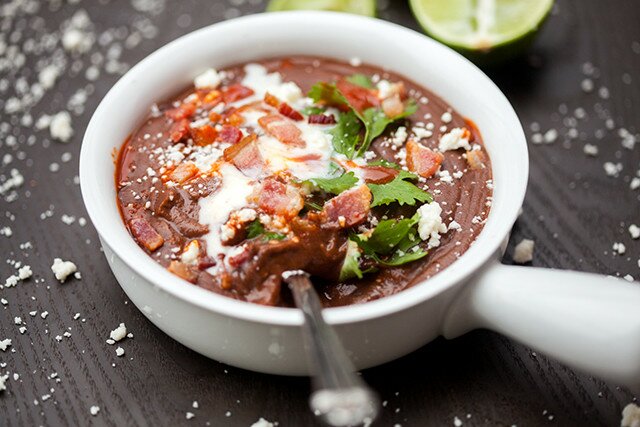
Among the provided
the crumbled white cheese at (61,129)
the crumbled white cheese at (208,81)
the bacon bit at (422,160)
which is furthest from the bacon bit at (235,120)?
the crumbled white cheese at (61,129)

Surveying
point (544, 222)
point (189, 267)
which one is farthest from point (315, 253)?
point (544, 222)

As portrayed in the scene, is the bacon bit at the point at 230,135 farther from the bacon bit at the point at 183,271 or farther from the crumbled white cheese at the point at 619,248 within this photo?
the crumbled white cheese at the point at 619,248

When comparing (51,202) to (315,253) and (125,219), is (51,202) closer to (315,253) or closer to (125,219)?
(125,219)

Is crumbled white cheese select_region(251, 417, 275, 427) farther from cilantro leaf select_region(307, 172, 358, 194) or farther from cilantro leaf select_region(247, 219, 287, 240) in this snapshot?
cilantro leaf select_region(307, 172, 358, 194)

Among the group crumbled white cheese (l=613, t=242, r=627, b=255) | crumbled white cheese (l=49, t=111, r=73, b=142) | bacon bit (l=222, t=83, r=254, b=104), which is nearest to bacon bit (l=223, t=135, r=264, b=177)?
bacon bit (l=222, t=83, r=254, b=104)

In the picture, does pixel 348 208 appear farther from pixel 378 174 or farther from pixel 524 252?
pixel 524 252
